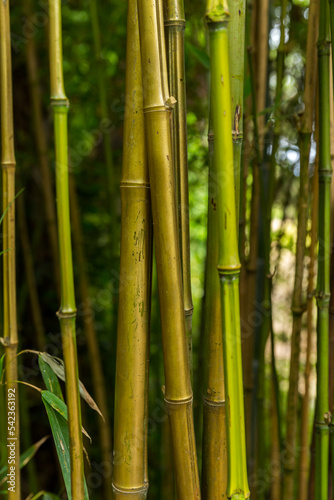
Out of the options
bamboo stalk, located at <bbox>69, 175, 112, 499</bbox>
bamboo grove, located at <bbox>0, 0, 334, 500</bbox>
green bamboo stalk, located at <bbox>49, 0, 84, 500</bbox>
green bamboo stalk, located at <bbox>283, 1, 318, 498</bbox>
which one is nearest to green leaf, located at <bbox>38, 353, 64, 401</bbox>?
bamboo grove, located at <bbox>0, 0, 334, 500</bbox>

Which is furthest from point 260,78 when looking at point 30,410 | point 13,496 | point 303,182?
point 30,410

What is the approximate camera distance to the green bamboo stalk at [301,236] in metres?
0.70

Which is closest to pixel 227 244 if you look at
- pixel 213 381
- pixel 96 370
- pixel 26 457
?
pixel 213 381

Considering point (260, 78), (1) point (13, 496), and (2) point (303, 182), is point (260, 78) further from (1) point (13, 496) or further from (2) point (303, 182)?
(1) point (13, 496)

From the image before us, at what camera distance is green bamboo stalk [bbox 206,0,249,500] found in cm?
37

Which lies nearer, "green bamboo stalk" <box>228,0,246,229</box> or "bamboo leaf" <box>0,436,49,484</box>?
"green bamboo stalk" <box>228,0,246,229</box>

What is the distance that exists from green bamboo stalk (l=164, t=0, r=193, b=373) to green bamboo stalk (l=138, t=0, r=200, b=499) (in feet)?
0.11

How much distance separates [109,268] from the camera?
1786mm

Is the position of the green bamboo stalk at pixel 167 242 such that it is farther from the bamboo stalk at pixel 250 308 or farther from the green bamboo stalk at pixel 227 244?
the bamboo stalk at pixel 250 308

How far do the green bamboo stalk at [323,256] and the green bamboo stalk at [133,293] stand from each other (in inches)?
9.7

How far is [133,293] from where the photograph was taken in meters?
0.47

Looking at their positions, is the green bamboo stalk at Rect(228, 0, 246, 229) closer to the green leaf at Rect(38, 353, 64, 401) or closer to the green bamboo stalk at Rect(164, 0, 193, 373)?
the green bamboo stalk at Rect(164, 0, 193, 373)

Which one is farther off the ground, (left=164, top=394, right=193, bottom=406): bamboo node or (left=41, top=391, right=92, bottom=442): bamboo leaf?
(left=164, top=394, right=193, bottom=406): bamboo node

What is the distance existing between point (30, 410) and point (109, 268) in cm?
58
